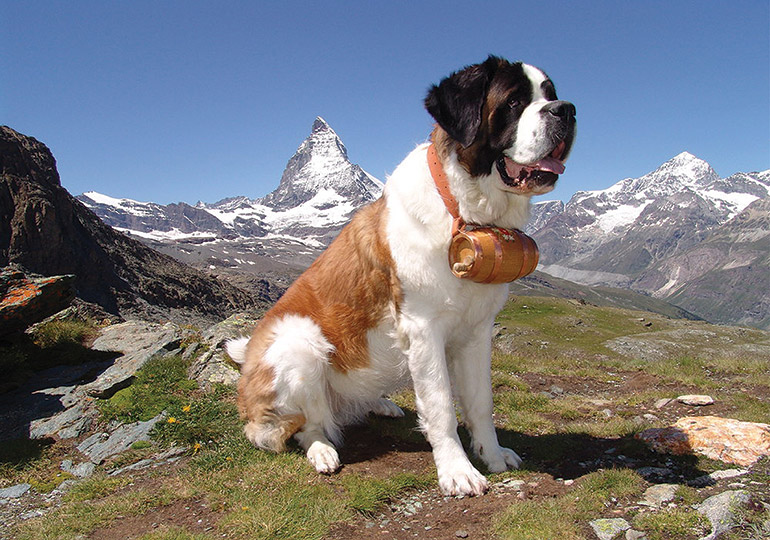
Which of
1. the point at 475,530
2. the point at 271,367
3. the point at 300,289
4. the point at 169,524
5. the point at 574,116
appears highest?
the point at 574,116

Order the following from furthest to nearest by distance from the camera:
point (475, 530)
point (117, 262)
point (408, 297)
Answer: point (117, 262) < point (408, 297) < point (475, 530)

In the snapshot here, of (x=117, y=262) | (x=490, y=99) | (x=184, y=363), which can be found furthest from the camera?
(x=117, y=262)

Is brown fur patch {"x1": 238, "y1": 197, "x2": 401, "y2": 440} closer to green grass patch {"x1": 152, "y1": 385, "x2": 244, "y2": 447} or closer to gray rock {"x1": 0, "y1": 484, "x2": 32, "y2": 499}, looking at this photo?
green grass patch {"x1": 152, "y1": 385, "x2": 244, "y2": 447}

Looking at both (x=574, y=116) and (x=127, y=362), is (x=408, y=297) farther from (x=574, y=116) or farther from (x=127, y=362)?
(x=127, y=362)

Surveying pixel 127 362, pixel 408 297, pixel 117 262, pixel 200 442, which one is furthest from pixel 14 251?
pixel 408 297

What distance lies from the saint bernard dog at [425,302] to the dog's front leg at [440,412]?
0.4 inches

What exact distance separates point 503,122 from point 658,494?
339cm

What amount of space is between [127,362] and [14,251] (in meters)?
40.5

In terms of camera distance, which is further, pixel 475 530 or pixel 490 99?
pixel 490 99

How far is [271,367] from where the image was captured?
5.49 meters

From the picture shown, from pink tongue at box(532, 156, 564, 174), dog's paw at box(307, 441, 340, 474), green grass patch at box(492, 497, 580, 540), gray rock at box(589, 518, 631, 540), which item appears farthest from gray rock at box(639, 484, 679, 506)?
dog's paw at box(307, 441, 340, 474)

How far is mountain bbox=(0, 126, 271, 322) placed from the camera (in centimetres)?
3978

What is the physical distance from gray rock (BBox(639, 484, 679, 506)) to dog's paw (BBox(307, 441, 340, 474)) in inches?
115

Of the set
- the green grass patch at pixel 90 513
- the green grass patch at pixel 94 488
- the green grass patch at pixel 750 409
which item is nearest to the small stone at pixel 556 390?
the green grass patch at pixel 750 409
